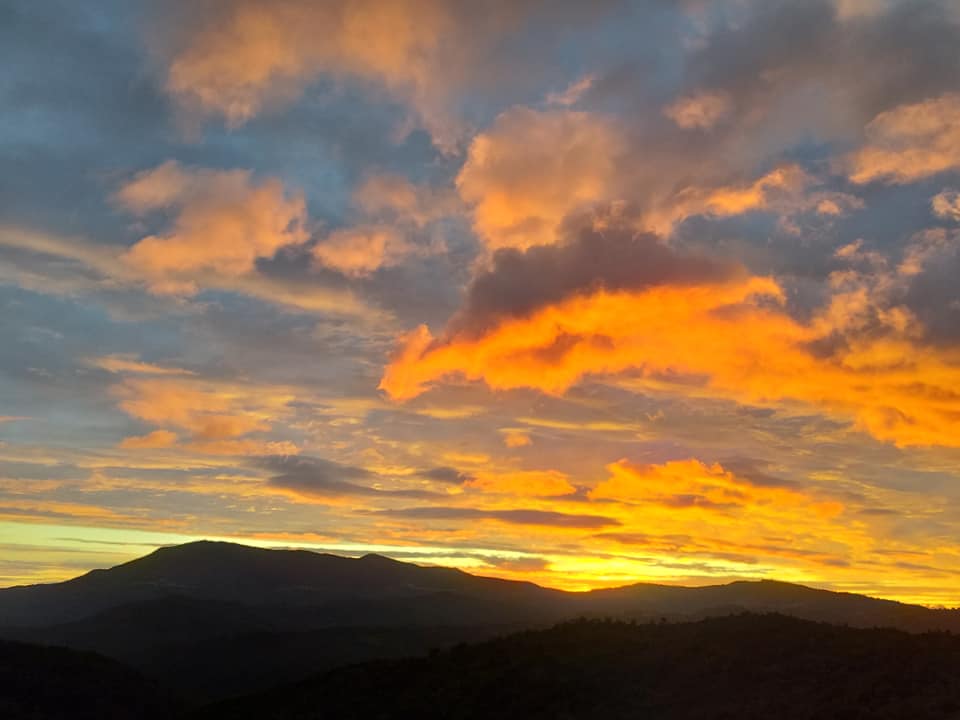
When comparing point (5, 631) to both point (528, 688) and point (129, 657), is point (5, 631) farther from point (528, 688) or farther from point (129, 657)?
point (528, 688)

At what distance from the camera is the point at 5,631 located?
123 metres

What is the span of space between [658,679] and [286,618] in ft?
386

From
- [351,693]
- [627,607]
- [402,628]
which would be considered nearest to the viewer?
[351,693]

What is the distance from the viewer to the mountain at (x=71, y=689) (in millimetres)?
47375

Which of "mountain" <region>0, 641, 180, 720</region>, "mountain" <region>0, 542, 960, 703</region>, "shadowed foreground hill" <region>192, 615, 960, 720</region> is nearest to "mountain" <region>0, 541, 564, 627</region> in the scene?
"mountain" <region>0, 542, 960, 703</region>

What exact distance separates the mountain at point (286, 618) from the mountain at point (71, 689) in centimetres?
1045

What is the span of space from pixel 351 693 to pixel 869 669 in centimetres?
2423

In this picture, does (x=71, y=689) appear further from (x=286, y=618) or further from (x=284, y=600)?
(x=284, y=600)

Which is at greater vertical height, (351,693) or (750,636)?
(750,636)

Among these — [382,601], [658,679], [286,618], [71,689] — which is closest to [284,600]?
[382,601]

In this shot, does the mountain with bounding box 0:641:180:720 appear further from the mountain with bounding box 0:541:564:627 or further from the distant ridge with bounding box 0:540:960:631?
the distant ridge with bounding box 0:540:960:631

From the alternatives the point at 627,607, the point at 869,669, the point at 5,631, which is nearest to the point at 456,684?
the point at 869,669

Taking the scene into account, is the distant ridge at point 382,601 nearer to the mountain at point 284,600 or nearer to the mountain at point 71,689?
the mountain at point 284,600

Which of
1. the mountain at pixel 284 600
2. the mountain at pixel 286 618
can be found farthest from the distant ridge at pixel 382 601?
the mountain at pixel 286 618
